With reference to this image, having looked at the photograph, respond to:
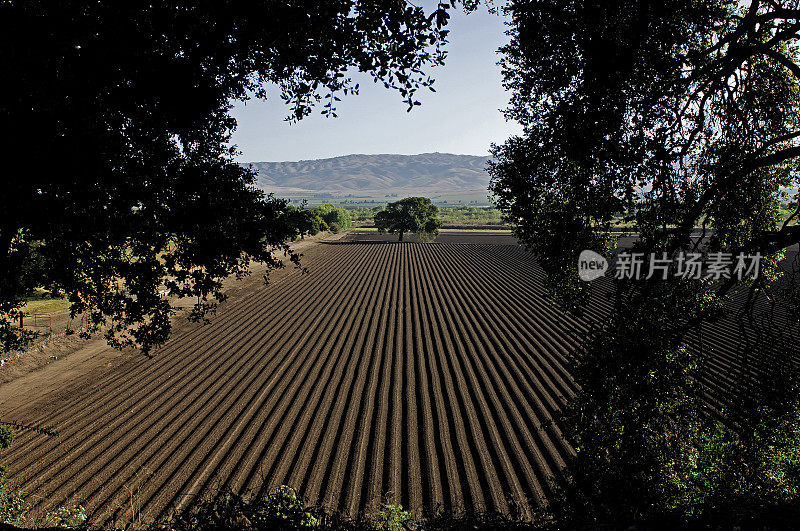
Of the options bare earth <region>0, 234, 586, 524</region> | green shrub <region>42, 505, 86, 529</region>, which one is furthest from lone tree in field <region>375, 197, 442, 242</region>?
green shrub <region>42, 505, 86, 529</region>

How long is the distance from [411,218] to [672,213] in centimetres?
7029

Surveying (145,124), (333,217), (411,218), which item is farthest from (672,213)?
(333,217)

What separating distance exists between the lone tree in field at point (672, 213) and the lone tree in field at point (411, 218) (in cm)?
6900

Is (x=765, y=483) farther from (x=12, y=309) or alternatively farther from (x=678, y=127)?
(x=12, y=309)

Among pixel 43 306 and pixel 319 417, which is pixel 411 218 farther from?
pixel 319 417

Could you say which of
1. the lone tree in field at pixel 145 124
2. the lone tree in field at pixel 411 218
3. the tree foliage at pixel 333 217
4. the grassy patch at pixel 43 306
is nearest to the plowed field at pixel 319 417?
the lone tree in field at pixel 145 124

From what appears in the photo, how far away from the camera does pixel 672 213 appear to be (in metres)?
4.67

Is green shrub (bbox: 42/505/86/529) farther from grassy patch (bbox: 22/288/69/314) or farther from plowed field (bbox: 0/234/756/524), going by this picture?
grassy patch (bbox: 22/288/69/314)

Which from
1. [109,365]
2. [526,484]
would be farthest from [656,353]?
[109,365]

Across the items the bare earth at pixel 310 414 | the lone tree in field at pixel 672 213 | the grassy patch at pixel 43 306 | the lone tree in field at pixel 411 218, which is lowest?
the bare earth at pixel 310 414

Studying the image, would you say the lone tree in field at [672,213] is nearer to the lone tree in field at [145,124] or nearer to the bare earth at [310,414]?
the bare earth at [310,414]

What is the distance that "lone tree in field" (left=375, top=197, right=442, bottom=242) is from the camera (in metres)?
74.4

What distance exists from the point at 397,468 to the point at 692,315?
8.25 metres

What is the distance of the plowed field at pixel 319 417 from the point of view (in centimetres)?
941
